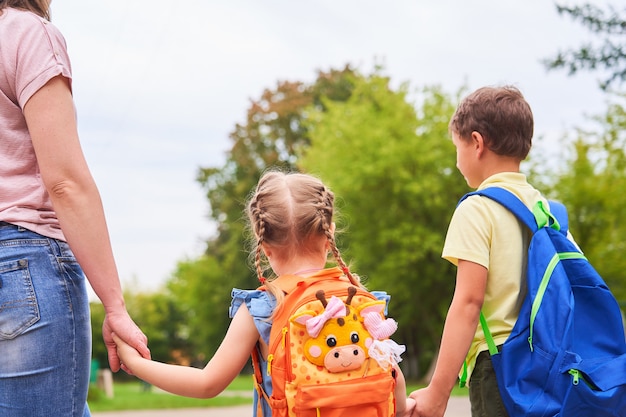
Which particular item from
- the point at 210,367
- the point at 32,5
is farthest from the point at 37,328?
the point at 32,5

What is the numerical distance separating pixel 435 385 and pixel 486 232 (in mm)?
580

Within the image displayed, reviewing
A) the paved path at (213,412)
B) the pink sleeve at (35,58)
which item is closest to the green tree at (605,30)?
the paved path at (213,412)

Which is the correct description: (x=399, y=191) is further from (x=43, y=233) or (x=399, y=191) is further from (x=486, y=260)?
(x=43, y=233)

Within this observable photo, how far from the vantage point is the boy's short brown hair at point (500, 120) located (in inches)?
132

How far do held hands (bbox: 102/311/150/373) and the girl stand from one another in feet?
0.08

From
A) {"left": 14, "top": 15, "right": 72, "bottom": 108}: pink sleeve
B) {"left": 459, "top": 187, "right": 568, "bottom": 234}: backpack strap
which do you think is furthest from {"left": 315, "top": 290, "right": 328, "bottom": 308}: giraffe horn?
{"left": 14, "top": 15, "right": 72, "bottom": 108}: pink sleeve

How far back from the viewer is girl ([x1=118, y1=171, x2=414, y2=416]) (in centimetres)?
273

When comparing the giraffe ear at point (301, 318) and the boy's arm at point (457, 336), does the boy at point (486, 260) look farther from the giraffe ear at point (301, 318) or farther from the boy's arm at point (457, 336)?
the giraffe ear at point (301, 318)

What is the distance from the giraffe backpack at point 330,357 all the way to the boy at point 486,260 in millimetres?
416

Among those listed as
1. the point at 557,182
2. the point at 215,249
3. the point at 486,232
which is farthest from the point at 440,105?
the point at 486,232

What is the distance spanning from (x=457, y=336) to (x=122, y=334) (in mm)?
1168

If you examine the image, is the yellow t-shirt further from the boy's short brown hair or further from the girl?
the girl

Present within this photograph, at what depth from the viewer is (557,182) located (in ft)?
78.6

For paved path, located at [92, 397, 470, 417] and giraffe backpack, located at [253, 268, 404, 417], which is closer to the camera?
giraffe backpack, located at [253, 268, 404, 417]
